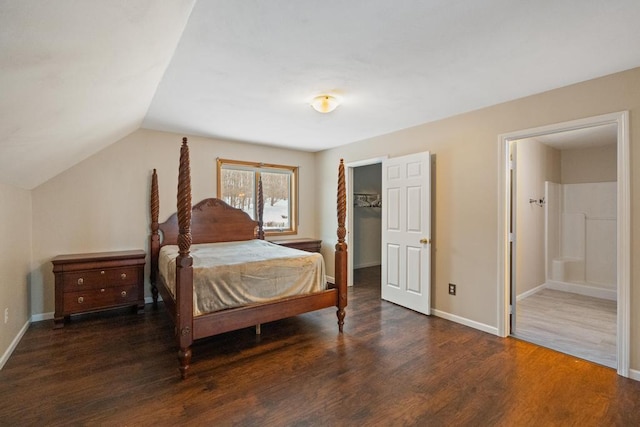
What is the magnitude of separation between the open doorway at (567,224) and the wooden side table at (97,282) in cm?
483

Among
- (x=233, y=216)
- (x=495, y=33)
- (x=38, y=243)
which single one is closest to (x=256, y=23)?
(x=495, y=33)

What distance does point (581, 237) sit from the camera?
16.6 feet

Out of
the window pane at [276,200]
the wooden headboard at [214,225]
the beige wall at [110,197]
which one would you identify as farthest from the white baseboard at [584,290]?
the beige wall at [110,197]

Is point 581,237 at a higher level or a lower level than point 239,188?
lower

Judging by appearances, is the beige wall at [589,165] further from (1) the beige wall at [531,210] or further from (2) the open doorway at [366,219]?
(2) the open doorway at [366,219]

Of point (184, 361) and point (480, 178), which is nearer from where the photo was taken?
point (184, 361)

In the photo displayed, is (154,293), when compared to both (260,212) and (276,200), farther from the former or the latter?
(276,200)

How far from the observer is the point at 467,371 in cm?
242

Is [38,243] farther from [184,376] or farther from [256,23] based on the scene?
[256,23]

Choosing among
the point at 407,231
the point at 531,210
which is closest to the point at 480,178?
the point at 407,231

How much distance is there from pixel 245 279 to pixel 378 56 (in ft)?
6.92

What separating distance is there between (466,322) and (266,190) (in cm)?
360

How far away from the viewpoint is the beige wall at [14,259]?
2.56 metres

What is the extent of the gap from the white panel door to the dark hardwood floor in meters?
0.66
